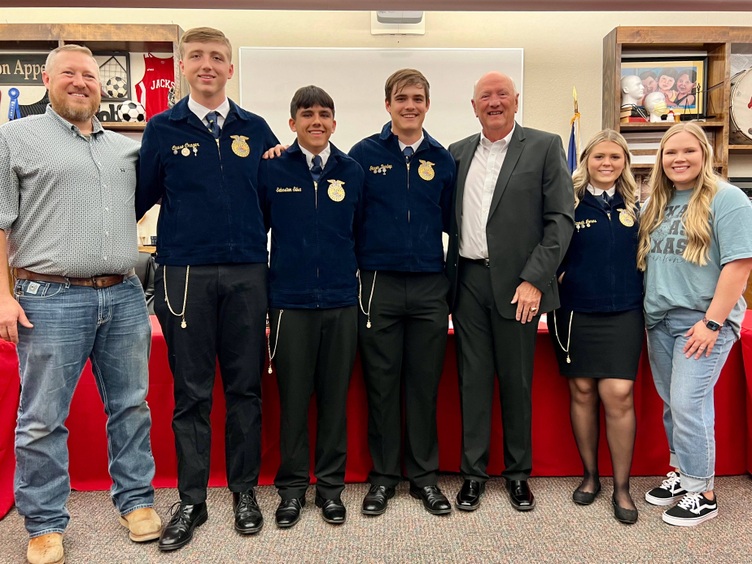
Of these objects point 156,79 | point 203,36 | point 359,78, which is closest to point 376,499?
point 203,36

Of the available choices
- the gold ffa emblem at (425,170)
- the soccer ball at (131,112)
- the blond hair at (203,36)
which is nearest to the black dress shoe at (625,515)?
the gold ffa emblem at (425,170)

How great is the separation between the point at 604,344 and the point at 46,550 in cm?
207

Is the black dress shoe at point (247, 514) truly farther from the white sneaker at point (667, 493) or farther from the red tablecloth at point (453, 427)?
the white sneaker at point (667, 493)

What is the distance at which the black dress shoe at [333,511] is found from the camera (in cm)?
208

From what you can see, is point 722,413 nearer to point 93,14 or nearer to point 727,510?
point 727,510

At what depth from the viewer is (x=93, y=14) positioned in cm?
483

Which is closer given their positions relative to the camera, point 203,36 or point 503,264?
point 203,36

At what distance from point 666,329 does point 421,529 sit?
1187 millimetres

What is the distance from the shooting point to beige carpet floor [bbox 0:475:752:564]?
6.17 feet

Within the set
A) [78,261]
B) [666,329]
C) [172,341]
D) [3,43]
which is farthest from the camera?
[3,43]

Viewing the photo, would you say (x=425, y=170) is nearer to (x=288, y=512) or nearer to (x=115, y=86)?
(x=288, y=512)

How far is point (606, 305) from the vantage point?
7.11 feet

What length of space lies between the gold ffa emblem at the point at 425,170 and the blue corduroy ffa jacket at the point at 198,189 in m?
0.64

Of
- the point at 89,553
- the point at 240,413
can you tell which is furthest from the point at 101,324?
the point at 89,553
